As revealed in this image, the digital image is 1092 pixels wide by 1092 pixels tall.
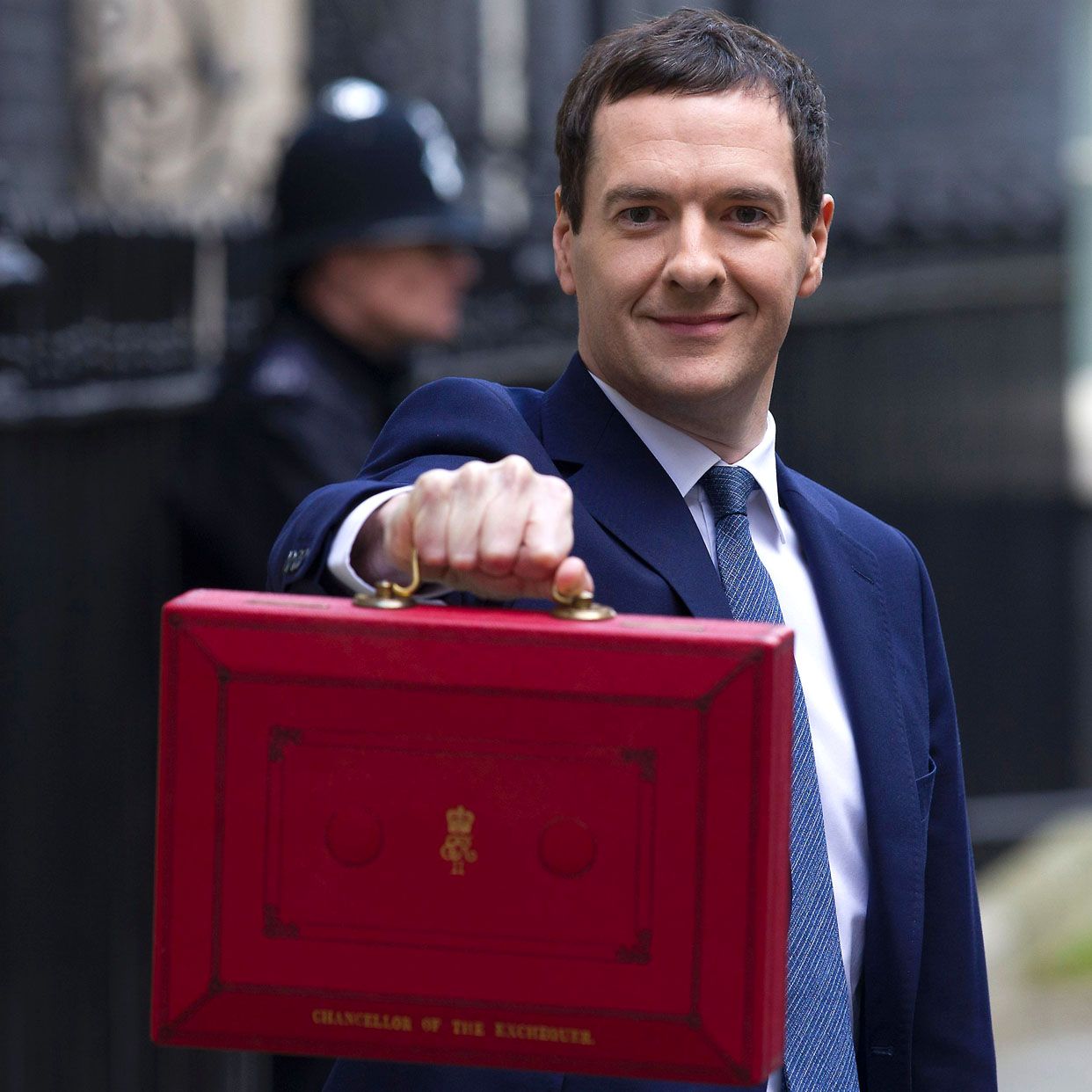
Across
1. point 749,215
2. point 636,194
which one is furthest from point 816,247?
point 636,194

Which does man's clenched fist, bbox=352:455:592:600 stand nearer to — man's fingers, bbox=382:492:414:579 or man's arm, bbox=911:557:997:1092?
man's fingers, bbox=382:492:414:579

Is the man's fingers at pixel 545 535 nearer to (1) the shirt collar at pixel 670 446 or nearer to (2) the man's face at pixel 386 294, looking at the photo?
(1) the shirt collar at pixel 670 446

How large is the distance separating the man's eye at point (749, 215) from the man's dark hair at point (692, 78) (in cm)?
9

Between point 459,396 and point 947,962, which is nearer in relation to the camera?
point 459,396

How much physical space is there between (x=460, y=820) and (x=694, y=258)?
656 mm

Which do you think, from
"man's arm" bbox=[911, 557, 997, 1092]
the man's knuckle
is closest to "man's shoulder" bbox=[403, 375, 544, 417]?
the man's knuckle

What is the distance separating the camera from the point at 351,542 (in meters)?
1.97

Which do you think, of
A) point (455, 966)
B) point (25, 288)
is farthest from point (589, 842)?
point (25, 288)

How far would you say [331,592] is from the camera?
6.63ft

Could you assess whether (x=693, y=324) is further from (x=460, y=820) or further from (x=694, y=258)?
(x=460, y=820)

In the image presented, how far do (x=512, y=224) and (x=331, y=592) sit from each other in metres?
3.87

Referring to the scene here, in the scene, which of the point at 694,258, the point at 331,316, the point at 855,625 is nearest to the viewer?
the point at 694,258

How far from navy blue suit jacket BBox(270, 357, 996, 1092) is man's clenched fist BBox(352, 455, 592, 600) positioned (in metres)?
0.20

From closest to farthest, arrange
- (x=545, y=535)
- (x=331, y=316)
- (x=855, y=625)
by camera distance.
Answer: (x=545, y=535) → (x=855, y=625) → (x=331, y=316)
